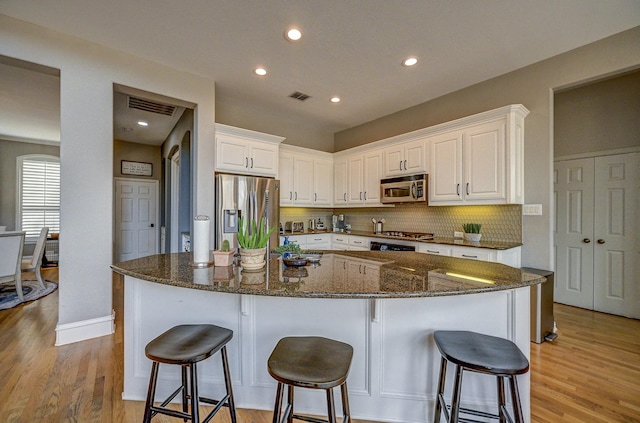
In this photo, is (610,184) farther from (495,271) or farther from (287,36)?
(287,36)

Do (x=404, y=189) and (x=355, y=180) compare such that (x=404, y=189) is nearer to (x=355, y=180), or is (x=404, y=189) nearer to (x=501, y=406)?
(x=355, y=180)

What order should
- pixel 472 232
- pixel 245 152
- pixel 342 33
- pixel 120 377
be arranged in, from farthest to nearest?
1. pixel 245 152
2. pixel 472 232
3. pixel 342 33
4. pixel 120 377

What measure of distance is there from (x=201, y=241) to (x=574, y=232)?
4.54 m

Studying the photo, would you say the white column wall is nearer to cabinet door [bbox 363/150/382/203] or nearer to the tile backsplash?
the tile backsplash

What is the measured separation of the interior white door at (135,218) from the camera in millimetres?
6074

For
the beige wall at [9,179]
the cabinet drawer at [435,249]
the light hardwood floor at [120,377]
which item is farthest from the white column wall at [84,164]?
the beige wall at [9,179]

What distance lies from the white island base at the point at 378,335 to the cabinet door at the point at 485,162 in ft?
6.32

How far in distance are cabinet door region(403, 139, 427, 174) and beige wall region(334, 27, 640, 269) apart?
620 mm

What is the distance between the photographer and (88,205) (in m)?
2.76

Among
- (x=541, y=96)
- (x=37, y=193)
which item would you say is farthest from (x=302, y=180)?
(x=37, y=193)

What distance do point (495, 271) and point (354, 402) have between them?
44.7 inches

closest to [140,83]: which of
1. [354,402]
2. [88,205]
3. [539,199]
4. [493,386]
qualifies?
[88,205]

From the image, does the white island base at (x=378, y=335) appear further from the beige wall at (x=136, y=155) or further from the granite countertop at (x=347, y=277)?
the beige wall at (x=136, y=155)

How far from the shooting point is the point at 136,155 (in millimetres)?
6230
